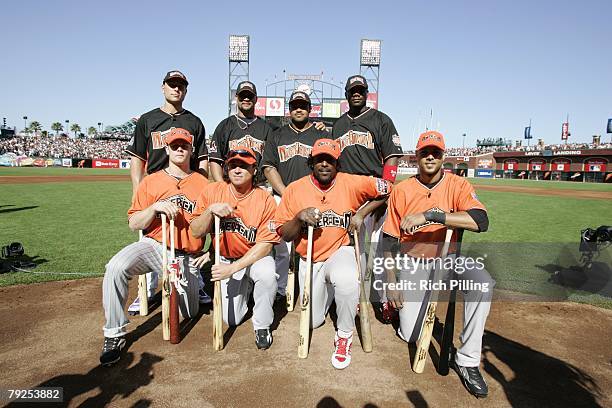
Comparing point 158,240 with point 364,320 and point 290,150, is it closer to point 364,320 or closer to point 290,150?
point 290,150

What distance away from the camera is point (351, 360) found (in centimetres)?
346

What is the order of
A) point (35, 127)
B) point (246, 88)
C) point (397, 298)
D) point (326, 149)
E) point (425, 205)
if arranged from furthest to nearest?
point (35, 127) < point (246, 88) < point (397, 298) < point (425, 205) < point (326, 149)

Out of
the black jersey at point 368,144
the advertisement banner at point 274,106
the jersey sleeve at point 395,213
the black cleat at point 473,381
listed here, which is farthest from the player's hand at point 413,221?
the advertisement banner at point 274,106

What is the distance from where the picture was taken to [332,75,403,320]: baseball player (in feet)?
15.8

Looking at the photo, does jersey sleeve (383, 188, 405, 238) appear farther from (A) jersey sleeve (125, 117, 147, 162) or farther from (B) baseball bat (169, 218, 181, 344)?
(A) jersey sleeve (125, 117, 147, 162)

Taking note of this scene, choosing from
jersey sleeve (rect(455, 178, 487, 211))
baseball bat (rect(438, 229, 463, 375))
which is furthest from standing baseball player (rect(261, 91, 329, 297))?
baseball bat (rect(438, 229, 463, 375))

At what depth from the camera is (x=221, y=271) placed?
12.2ft

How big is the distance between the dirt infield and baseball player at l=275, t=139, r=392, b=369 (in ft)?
2.12

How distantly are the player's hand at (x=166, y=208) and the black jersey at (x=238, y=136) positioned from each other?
5.52 feet

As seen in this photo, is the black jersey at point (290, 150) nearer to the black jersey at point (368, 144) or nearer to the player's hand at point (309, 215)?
the black jersey at point (368, 144)

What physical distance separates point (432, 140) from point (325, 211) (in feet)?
4.38

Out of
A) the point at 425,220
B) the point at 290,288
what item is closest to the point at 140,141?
the point at 290,288

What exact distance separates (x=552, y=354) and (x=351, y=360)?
2.02 meters

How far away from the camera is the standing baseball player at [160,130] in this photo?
15.4 ft
